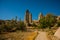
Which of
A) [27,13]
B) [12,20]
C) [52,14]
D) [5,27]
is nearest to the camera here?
[5,27]

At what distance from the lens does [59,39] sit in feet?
38.1

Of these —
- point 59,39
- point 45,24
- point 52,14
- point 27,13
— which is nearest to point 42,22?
point 45,24

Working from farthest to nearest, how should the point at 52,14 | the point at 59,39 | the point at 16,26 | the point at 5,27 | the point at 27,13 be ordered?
1. the point at 27,13
2. the point at 52,14
3. the point at 16,26
4. the point at 5,27
5. the point at 59,39

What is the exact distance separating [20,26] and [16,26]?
1.14 meters

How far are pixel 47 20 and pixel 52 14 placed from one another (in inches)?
238

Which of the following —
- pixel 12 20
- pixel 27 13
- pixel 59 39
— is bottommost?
pixel 59 39

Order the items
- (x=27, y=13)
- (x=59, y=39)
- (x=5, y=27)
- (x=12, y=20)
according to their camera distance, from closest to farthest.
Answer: (x=59, y=39) < (x=5, y=27) < (x=12, y=20) < (x=27, y=13)

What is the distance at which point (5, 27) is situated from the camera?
29.8 meters

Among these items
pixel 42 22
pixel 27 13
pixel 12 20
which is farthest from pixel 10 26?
pixel 27 13

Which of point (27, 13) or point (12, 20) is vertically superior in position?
point (27, 13)

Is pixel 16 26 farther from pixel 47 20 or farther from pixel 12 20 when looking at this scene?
pixel 47 20

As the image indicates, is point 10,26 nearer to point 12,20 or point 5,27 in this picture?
point 5,27

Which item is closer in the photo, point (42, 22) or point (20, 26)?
point (20, 26)

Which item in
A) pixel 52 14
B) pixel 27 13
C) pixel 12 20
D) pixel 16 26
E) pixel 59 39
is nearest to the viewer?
pixel 59 39
